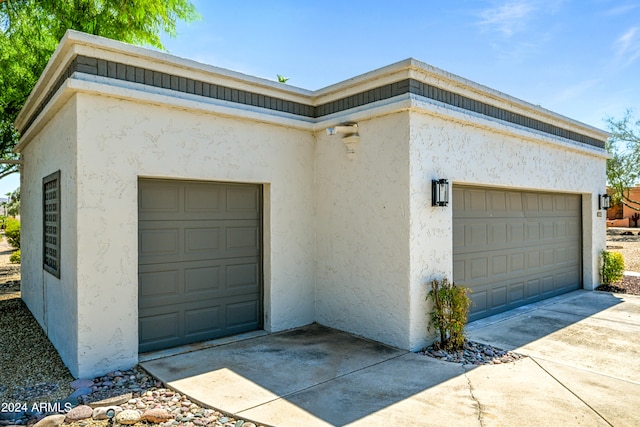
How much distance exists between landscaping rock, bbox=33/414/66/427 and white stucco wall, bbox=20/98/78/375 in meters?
1.15

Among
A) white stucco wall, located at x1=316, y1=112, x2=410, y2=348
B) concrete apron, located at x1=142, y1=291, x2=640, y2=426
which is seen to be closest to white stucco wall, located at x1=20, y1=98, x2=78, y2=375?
concrete apron, located at x1=142, y1=291, x2=640, y2=426

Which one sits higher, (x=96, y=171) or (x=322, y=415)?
(x=96, y=171)

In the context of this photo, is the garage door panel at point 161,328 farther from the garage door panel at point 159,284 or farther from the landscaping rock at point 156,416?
the landscaping rock at point 156,416

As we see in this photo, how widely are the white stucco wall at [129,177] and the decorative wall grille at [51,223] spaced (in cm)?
125

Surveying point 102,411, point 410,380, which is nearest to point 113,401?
point 102,411

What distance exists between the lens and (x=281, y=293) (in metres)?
6.86

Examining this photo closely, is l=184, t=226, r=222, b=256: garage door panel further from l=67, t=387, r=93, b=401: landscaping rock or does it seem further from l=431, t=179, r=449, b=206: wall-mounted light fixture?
l=431, t=179, r=449, b=206: wall-mounted light fixture

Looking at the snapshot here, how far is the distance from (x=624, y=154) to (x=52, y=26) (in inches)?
1220

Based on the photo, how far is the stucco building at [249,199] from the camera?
513cm

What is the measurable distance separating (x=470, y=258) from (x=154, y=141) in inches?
215

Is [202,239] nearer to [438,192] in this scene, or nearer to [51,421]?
[51,421]

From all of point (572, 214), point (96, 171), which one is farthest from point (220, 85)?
point (572, 214)

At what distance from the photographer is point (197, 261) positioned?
614 cm

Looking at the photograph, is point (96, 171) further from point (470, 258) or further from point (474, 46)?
point (474, 46)
